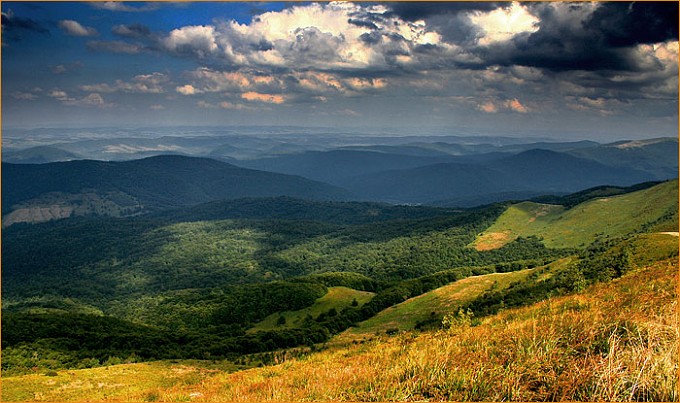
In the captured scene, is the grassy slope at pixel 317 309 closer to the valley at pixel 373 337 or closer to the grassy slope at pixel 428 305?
the valley at pixel 373 337

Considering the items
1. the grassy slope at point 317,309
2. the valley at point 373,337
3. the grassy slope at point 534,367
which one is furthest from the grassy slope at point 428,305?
the grassy slope at point 534,367

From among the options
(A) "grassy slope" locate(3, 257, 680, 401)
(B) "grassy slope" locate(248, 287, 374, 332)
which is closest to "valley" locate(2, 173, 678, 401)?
(A) "grassy slope" locate(3, 257, 680, 401)

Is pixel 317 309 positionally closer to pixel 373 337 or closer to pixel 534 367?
pixel 373 337

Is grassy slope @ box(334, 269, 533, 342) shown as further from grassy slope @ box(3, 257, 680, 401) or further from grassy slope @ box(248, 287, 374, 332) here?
grassy slope @ box(3, 257, 680, 401)

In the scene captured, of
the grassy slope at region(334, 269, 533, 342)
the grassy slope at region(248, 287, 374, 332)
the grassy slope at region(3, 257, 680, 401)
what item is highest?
the grassy slope at region(3, 257, 680, 401)

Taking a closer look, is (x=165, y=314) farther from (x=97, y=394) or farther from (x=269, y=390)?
(x=269, y=390)

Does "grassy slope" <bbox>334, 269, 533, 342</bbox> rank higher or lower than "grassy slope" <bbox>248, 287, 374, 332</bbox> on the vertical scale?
higher

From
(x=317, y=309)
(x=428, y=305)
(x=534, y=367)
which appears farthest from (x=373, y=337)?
(x=317, y=309)

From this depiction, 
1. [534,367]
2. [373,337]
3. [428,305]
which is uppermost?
[534,367]

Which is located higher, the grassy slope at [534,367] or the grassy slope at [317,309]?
the grassy slope at [534,367]
